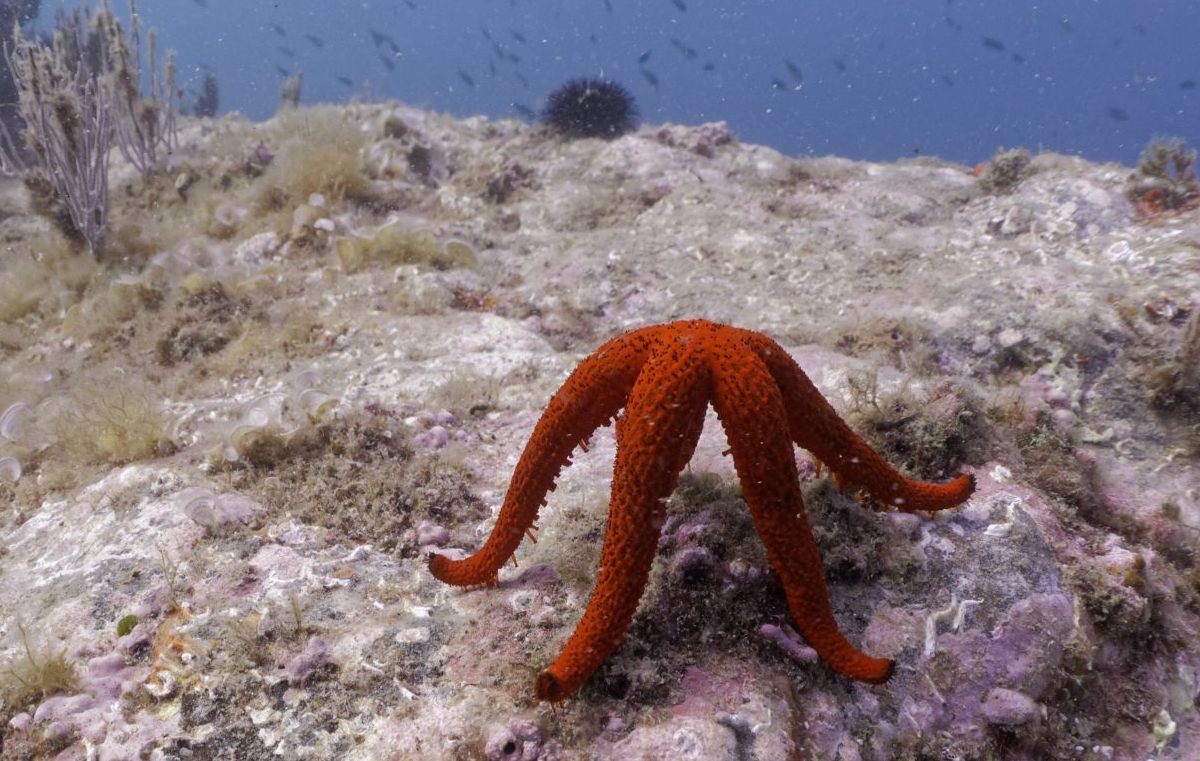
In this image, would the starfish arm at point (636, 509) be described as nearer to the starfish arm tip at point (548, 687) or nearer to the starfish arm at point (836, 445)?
the starfish arm tip at point (548, 687)

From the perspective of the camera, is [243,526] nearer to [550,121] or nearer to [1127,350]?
[1127,350]

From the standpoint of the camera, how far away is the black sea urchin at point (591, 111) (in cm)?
1197

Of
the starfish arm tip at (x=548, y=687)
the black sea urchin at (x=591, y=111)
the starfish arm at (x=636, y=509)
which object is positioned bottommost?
the starfish arm tip at (x=548, y=687)

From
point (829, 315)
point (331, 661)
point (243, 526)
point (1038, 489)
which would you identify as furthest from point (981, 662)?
point (829, 315)

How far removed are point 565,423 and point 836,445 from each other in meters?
1.26

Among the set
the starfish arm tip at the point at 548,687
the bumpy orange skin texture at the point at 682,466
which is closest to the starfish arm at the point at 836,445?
the bumpy orange skin texture at the point at 682,466

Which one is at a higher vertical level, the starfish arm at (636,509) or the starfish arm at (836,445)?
the starfish arm at (836,445)

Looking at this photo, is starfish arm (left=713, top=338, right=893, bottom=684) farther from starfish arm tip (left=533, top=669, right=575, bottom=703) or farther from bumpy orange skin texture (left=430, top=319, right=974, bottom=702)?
starfish arm tip (left=533, top=669, right=575, bottom=703)

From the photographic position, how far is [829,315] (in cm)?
717

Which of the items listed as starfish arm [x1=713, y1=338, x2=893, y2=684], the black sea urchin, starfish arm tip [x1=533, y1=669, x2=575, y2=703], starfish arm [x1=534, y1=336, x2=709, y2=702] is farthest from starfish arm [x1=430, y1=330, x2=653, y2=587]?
the black sea urchin

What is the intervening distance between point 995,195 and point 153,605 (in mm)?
10231

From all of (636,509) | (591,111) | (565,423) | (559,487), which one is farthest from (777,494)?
(591,111)

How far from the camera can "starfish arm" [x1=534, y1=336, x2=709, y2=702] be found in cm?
257

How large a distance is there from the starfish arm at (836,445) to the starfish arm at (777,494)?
218 mm
